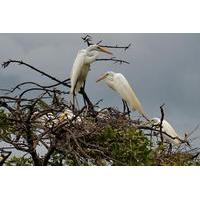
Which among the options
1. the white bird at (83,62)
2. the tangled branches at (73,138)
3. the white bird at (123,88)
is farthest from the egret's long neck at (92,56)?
the tangled branches at (73,138)

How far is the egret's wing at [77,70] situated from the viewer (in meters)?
4.45

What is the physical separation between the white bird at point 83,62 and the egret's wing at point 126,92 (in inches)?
9.7

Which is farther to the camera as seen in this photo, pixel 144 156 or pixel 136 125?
pixel 136 125

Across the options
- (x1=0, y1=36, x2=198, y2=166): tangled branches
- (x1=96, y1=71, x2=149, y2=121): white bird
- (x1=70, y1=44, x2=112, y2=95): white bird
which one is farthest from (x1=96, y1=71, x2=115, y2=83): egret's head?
(x1=0, y1=36, x2=198, y2=166): tangled branches

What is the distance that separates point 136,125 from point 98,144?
0.41 metres

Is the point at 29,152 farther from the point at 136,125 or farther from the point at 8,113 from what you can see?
the point at 136,125

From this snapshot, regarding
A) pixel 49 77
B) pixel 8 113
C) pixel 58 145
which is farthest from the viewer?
pixel 49 77

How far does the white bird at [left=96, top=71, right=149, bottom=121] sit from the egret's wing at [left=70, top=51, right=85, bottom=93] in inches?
8.6

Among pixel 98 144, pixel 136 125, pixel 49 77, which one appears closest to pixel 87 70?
pixel 49 77

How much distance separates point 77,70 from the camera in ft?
15.5

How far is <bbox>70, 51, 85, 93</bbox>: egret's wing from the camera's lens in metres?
4.45

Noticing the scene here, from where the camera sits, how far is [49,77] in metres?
3.75

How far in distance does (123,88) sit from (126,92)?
0.23 ft

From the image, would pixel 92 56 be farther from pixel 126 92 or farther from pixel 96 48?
pixel 126 92
